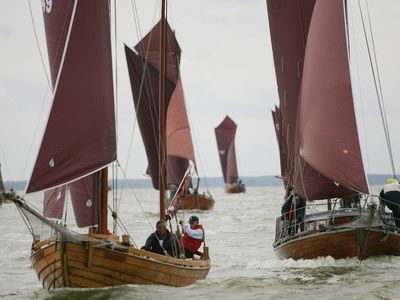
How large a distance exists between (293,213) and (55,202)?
739 cm

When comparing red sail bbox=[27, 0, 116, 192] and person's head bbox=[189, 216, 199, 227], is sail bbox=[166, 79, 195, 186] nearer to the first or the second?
person's head bbox=[189, 216, 199, 227]

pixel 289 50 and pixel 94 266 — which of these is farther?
pixel 289 50

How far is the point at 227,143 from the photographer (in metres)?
110

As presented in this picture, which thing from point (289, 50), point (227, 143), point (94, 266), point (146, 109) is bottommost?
point (94, 266)

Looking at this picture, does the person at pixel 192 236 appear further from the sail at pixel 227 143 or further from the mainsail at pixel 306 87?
the sail at pixel 227 143

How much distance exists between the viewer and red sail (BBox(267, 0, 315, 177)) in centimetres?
2741

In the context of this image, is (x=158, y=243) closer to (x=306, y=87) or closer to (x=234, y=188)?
(x=306, y=87)

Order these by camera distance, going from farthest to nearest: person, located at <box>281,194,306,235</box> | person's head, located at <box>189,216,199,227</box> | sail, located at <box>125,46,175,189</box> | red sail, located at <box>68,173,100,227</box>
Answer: sail, located at <box>125,46,175,189</box> → person, located at <box>281,194,306,235</box> → person's head, located at <box>189,216,199,227</box> → red sail, located at <box>68,173,100,227</box>

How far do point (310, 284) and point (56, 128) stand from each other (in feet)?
24.8

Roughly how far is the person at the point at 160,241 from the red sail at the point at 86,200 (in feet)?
5.01

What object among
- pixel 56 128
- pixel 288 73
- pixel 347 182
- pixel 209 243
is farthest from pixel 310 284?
pixel 209 243

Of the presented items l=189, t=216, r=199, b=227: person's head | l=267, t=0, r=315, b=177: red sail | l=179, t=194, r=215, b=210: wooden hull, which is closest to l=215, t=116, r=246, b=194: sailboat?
l=179, t=194, r=215, b=210: wooden hull

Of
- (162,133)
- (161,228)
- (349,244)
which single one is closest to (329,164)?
(349,244)

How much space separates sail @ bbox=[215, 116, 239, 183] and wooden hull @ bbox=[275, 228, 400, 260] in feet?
289
